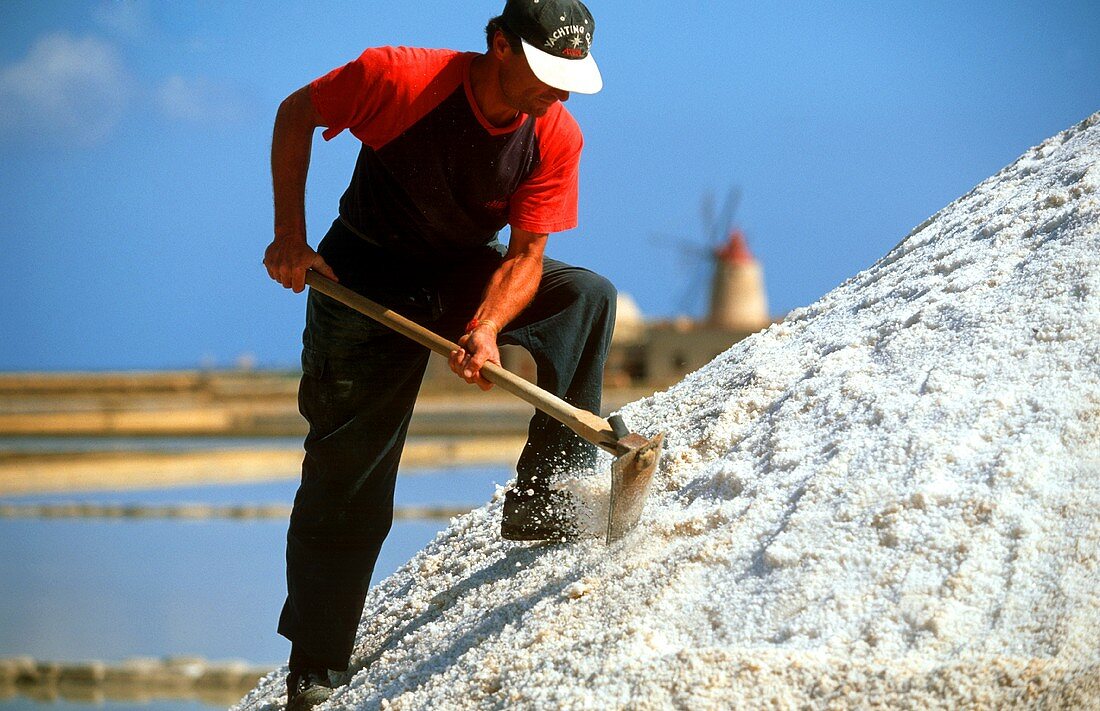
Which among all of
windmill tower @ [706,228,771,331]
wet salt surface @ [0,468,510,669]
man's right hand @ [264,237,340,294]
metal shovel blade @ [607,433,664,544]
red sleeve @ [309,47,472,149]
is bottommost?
metal shovel blade @ [607,433,664,544]

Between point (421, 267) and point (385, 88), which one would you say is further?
point (421, 267)

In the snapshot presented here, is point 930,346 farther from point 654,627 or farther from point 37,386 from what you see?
point 37,386

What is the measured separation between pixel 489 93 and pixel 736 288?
27.2 m

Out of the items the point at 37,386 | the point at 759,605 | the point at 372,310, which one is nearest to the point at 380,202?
the point at 372,310

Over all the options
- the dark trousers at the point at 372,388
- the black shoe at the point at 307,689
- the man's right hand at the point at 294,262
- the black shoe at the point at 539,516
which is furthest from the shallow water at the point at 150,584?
the man's right hand at the point at 294,262

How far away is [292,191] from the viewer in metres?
1.99

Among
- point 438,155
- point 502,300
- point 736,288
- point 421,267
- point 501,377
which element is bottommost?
point 501,377

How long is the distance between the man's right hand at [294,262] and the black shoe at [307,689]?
0.74m

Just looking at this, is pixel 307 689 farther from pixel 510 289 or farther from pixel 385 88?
pixel 385 88

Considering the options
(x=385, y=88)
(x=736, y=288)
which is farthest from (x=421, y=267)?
(x=736, y=288)

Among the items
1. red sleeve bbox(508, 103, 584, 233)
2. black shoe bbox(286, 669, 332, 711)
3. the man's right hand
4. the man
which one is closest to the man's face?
the man

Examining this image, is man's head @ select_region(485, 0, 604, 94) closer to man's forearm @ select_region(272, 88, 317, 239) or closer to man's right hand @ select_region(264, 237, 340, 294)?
man's forearm @ select_region(272, 88, 317, 239)

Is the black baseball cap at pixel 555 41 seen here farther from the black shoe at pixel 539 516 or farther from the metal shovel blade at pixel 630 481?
the black shoe at pixel 539 516

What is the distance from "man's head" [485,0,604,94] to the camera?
178 centimetres
